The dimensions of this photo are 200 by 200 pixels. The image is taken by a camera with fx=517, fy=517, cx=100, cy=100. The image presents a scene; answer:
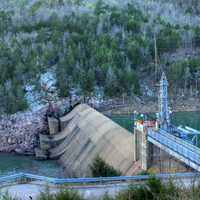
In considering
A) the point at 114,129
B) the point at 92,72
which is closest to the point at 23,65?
the point at 92,72

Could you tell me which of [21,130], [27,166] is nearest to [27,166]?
[27,166]

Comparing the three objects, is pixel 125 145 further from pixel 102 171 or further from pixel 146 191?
pixel 146 191

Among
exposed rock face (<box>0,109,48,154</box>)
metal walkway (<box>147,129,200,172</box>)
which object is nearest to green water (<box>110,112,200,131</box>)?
exposed rock face (<box>0,109,48,154</box>)

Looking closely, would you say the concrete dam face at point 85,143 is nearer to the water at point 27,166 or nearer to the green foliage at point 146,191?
the water at point 27,166

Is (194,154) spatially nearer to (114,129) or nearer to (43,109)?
(114,129)

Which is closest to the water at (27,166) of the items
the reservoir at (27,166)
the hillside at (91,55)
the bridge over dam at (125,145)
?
the reservoir at (27,166)
